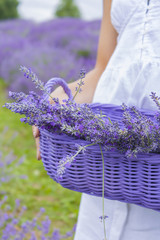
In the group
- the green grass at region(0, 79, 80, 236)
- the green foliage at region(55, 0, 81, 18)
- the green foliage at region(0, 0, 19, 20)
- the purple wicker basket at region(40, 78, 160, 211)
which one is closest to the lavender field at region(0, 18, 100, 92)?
the green grass at region(0, 79, 80, 236)

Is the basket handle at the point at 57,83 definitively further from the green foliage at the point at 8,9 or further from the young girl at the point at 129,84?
the green foliage at the point at 8,9

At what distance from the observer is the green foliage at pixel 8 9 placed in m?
17.7

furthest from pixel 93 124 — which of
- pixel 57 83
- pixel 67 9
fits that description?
pixel 67 9

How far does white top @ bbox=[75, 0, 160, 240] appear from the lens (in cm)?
115

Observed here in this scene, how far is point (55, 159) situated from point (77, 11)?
1726 cm

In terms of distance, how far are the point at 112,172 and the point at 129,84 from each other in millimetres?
397

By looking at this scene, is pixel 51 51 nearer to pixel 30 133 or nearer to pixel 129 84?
pixel 30 133

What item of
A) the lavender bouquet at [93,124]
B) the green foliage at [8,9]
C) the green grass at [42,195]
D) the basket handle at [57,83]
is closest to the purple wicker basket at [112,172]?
the lavender bouquet at [93,124]

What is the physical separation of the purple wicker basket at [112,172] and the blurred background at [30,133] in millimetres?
564

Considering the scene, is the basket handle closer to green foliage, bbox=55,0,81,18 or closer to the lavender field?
the lavender field

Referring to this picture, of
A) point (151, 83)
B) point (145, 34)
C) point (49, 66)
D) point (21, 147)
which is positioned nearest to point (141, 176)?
point (151, 83)

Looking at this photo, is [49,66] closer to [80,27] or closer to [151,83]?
[80,27]

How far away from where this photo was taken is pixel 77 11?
17.4 metres

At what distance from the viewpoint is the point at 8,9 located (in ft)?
58.9
